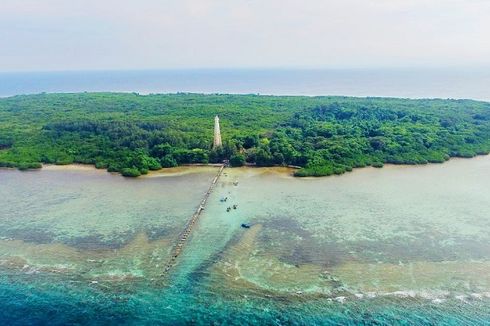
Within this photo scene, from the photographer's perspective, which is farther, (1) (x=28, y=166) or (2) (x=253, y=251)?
(1) (x=28, y=166)

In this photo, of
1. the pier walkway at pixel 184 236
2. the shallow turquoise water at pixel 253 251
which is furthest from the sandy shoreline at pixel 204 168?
the pier walkway at pixel 184 236

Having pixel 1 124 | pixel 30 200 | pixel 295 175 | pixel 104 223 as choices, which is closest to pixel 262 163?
pixel 295 175

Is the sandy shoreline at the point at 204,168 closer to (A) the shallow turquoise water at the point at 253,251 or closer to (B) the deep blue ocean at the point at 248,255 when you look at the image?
(A) the shallow turquoise water at the point at 253,251

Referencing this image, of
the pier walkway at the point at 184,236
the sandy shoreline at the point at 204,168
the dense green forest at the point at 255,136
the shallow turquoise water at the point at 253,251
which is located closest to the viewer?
the shallow turquoise water at the point at 253,251

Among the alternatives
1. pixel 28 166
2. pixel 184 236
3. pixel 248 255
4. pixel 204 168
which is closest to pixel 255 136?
pixel 204 168

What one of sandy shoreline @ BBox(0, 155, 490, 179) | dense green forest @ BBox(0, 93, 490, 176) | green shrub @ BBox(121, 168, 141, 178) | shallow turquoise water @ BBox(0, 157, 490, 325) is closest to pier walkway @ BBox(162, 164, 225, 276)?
shallow turquoise water @ BBox(0, 157, 490, 325)

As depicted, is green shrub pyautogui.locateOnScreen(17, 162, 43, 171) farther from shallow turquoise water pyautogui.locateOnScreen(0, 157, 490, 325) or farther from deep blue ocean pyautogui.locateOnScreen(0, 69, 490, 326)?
deep blue ocean pyautogui.locateOnScreen(0, 69, 490, 326)

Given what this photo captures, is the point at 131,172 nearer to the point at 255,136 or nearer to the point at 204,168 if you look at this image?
the point at 204,168
